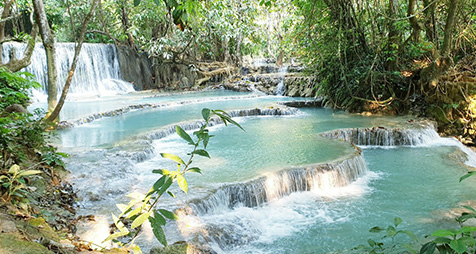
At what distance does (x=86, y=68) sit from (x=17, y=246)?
1831 centimetres

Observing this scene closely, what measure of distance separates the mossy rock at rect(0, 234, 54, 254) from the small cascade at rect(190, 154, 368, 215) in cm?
254

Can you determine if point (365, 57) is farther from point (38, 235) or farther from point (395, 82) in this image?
point (38, 235)

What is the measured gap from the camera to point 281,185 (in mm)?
5227

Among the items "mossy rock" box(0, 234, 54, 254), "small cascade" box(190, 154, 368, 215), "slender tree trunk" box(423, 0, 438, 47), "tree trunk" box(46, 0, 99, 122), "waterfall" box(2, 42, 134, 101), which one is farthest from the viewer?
"waterfall" box(2, 42, 134, 101)

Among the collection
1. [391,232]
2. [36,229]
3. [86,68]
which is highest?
[86,68]

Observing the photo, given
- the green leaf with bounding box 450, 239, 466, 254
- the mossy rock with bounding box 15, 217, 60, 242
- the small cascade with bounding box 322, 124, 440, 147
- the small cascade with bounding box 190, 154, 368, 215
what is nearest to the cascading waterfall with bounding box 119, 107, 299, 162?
the small cascade with bounding box 190, 154, 368, 215

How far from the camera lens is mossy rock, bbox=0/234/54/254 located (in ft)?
5.34

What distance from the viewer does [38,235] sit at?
224 centimetres

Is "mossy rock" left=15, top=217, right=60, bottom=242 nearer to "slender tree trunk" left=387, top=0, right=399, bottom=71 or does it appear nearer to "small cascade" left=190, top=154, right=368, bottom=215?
"small cascade" left=190, top=154, right=368, bottom=215

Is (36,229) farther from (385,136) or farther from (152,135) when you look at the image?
(385,136)

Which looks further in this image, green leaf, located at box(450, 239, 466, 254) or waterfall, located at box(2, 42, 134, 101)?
waterfall, located at box(2, 42, 134, 101)

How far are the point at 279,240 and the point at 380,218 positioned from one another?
4.61ft

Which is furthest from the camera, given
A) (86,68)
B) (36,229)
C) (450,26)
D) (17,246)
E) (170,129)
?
(86,68)

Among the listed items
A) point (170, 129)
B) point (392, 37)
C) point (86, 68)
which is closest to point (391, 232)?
point (170, 129)
